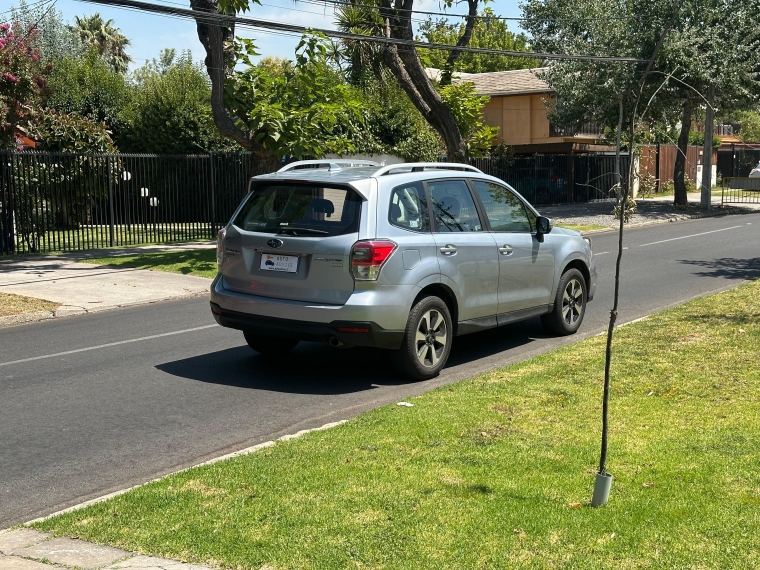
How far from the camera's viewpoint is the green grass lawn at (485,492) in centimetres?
439

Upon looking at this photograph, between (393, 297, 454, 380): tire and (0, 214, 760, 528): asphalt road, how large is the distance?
0.14 m

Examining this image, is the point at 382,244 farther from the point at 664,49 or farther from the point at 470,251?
the point at 664,49

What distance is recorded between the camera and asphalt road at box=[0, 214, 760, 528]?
629 centimetres

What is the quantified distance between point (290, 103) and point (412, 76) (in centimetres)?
725

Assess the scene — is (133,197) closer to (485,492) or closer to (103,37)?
(485,492)

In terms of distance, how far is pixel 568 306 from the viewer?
1071cm

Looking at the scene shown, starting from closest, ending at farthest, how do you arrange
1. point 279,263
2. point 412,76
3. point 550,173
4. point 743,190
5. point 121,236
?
point 279,263 < point 121,236 < point 412,76 < point 550,173 < point 743,190

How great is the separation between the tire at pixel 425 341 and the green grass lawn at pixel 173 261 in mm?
9051

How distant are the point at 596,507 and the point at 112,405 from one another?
174 inches

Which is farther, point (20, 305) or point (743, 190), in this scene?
point (743, 190)

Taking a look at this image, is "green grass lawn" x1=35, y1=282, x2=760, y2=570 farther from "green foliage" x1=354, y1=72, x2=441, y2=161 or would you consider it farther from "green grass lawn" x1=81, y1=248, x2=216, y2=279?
"green foliage" x1=354, y1=72, x2=441, y2=161

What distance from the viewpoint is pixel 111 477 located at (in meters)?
6.06

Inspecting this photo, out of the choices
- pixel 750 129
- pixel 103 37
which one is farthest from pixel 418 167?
pixel 103 37

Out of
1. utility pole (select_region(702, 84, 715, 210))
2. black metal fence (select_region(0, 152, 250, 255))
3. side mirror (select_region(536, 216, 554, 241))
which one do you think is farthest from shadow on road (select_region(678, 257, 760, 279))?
utility pole (select_region(702, 84, 715, 210))
